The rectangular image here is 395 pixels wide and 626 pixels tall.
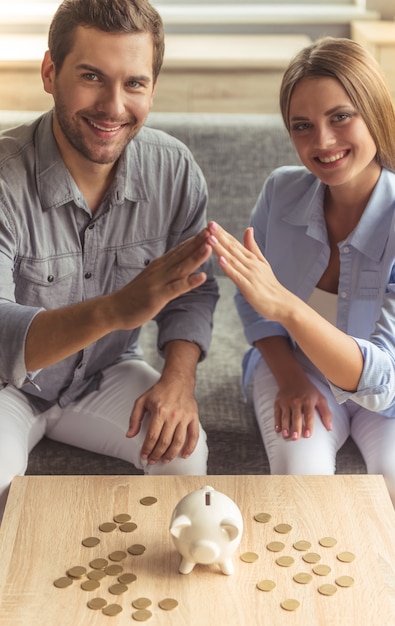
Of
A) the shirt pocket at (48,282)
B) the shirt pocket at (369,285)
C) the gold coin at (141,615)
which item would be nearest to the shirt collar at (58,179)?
the shirt pocket at (48,282)

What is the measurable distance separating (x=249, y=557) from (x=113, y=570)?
19cm

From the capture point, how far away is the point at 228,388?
7.18 feet

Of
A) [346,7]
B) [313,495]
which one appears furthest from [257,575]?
[346,7]

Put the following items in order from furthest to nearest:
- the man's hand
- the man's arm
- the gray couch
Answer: the gray couch → the man's hand → the man's arm

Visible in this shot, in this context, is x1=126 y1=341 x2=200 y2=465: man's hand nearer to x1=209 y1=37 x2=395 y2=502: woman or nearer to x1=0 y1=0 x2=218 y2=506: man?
x1=0 y1=0 x2=218 y2=506: man

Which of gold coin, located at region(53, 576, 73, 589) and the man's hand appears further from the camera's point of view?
the man's hand

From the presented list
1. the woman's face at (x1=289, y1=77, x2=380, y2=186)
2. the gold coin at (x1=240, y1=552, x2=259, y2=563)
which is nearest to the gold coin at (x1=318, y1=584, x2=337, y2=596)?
the gold coin at (x1=240, y1=552, x2=259, y2=563)

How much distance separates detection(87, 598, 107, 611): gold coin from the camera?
4.35ft

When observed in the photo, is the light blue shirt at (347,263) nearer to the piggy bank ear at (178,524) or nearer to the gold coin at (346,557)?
the gold coin at (346,557)

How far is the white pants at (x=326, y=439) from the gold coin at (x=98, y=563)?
19.2 inches

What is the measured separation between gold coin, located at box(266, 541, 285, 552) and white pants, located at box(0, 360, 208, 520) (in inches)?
14.3

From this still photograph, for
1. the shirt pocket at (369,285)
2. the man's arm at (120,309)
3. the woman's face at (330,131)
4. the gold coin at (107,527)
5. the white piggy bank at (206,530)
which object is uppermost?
the woman's face at (330,131)

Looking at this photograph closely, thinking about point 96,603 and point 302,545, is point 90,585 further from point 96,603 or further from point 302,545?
point 302,545

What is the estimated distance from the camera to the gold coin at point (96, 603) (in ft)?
4.35
